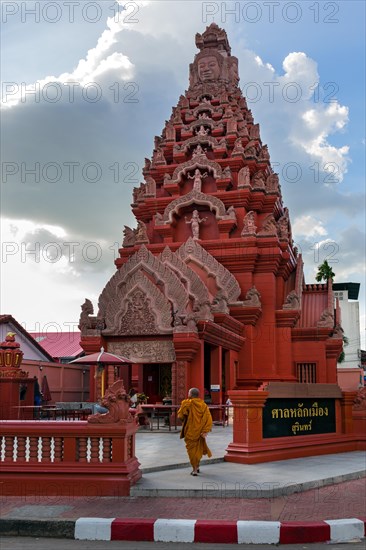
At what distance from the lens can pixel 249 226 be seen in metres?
24.2

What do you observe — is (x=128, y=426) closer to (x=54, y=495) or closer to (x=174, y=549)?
(x=54, y=495)

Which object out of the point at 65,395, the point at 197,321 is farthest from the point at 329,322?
the point at 65,395

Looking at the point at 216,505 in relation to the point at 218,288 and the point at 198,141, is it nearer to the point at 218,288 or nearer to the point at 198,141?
the point at 218,288

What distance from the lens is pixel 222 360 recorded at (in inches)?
846

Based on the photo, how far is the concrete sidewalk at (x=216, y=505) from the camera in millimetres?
6988

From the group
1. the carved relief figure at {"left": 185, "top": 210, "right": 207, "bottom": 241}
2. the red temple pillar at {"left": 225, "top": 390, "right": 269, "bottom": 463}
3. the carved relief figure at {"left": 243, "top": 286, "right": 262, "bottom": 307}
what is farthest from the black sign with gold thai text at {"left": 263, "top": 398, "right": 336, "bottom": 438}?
the carved relief figure at {"left": 185, "top": 210, "right": 207, "bottom": 241}

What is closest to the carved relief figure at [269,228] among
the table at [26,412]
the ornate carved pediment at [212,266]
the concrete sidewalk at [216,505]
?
the ornate carved pediment at [212,266]

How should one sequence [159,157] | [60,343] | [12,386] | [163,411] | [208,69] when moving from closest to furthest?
[12,386] < [163,411] < [159,157] < [208,69] < [60,343]

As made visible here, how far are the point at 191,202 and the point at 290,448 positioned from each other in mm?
14502

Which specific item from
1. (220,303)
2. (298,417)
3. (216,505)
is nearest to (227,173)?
(220,303)

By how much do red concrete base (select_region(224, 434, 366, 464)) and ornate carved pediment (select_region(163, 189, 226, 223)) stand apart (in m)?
12.5

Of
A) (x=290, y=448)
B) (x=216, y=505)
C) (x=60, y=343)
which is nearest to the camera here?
(x=216, y=505)

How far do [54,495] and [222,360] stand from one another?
1333cm

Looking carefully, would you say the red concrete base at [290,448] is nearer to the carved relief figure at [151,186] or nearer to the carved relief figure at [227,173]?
the carved relief figure at [227,173]
